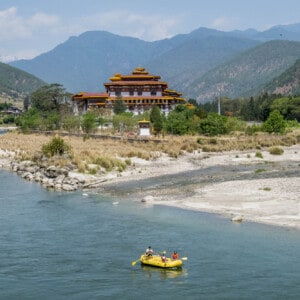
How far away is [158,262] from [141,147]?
58484mm

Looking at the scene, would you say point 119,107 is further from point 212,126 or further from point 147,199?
point 147,199

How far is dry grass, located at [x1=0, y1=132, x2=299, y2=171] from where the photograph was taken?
225 ft

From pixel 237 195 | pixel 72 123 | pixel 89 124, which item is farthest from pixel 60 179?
pixel 72 123

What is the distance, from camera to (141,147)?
291 feet

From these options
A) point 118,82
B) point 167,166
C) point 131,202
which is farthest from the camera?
point 118,82

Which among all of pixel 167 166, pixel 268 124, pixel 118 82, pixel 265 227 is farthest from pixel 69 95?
pixel 265 227

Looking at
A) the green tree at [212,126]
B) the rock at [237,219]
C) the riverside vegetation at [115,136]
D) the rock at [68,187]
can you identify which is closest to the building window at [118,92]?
the riverside vegetation at [115,136]

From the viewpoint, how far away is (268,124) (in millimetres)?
110938

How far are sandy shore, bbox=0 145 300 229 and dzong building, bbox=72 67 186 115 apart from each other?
2255 inches

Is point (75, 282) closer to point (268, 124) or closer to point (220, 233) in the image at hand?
point (220, 233)

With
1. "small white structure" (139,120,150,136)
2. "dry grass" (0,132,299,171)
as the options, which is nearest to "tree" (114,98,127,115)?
"dry grass" (0,132,299,171)

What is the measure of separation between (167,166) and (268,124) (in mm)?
42936

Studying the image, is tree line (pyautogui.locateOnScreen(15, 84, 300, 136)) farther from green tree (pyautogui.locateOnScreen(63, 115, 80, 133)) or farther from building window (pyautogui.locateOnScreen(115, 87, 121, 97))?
building window (pyautogui.locateOnScreen(115, 87, 121, 97))

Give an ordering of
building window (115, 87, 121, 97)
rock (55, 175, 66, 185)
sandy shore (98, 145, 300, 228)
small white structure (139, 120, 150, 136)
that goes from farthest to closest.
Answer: building window (115, 87, 121, 97)
small white structure (139, 120, 150, 136)
rock (55, 175, 66, 185)
sandy shore (98, 145, 300, 228)
